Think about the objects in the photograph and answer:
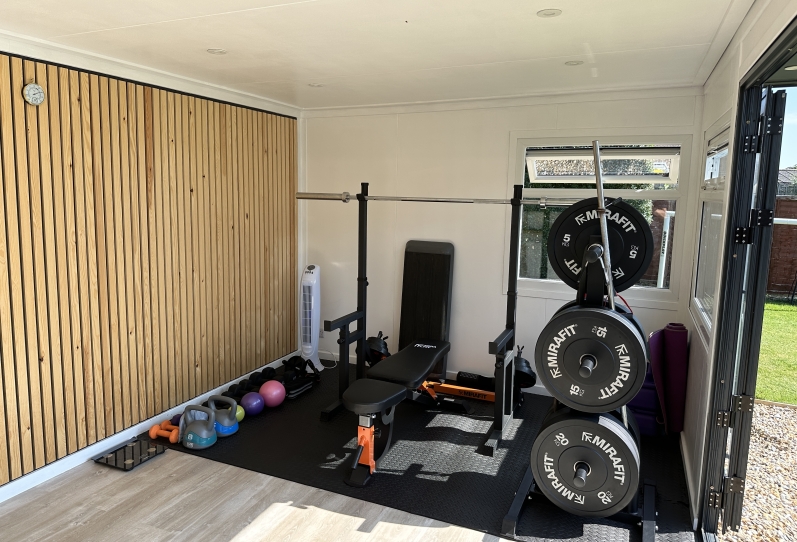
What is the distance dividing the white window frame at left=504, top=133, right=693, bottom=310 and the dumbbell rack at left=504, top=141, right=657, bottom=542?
1745 millimetres

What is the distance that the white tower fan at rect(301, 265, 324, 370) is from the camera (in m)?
5.20

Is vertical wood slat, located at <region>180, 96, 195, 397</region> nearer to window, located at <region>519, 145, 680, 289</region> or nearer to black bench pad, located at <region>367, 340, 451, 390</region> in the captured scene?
black bench pad, located at <region>367, 340, 451, 390</region>

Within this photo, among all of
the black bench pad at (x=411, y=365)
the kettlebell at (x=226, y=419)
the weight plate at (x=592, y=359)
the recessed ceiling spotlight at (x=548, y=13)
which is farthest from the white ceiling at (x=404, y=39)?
the kettlebell at (x=226, y=419)

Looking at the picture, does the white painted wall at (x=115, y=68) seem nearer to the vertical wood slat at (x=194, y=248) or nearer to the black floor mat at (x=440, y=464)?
the vertical wood slat at (x=194, y=248)

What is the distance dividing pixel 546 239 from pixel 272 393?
262 cm

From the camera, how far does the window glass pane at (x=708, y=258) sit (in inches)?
117

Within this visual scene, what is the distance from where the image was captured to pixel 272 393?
4414 mm

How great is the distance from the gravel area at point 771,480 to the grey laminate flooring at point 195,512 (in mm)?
1402

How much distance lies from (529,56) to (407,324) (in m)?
2.63

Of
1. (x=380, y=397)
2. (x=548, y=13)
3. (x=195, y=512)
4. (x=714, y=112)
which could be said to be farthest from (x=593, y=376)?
(x=195, y=512)

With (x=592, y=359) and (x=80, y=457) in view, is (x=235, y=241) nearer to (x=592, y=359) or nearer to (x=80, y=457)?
(x=80, y=457)

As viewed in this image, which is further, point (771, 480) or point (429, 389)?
point (429, 389)

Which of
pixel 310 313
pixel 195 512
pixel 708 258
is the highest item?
pixel 708 258

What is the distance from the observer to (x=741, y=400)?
2.61 meters
